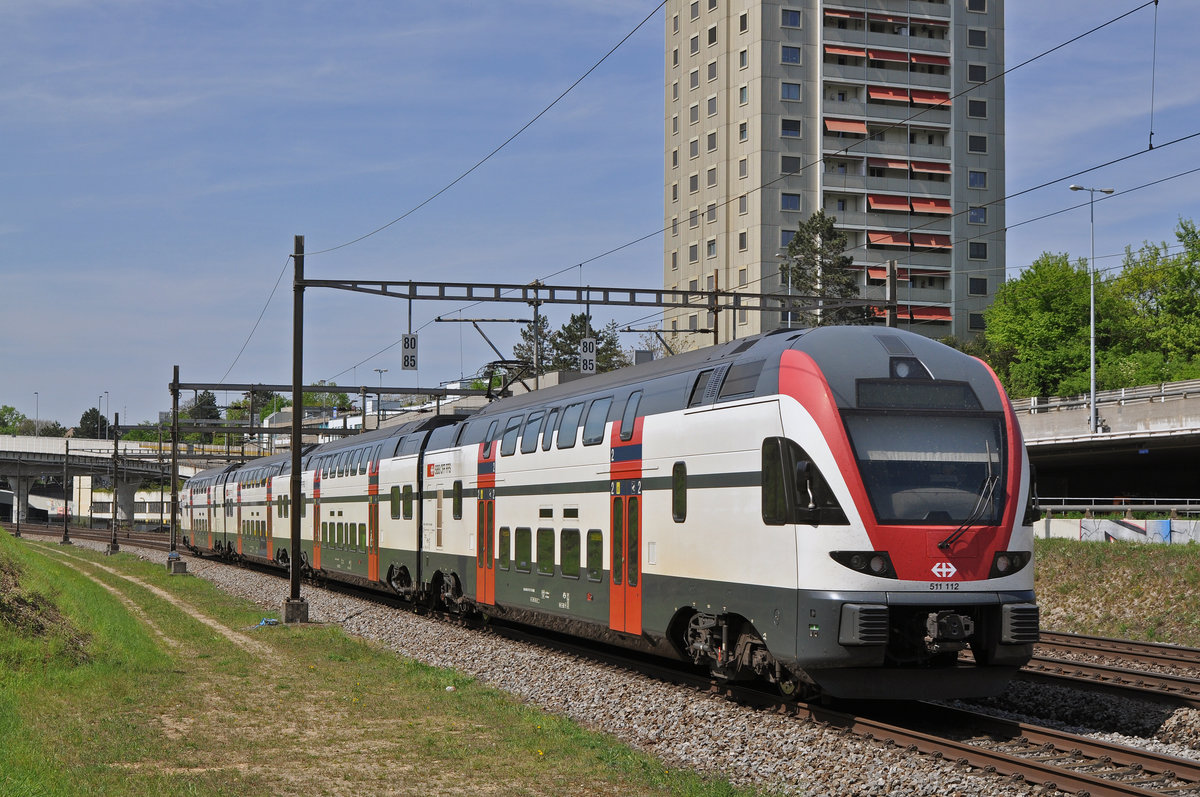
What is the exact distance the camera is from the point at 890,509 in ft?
41.7

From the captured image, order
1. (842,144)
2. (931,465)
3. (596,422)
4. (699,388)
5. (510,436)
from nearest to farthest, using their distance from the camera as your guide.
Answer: (931,465), (699,388), (596,422), (510,436), (842,144)

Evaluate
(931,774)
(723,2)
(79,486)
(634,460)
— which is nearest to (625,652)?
(634,460)

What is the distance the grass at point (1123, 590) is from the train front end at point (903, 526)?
12.8 meters

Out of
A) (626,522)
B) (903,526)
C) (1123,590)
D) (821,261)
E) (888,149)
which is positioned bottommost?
(1123,590)

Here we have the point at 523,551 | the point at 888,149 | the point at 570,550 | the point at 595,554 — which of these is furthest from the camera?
the point at 888,149

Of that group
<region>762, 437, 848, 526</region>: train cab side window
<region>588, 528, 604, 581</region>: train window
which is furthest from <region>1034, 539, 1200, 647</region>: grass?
<region>762, 437, 848, 526</region>: train cab side window

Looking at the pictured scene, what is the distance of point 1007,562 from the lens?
13094 mm

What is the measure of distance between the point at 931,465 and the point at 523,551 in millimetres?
9836

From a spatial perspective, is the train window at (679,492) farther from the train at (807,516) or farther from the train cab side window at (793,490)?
the train cab side window at (793,490)

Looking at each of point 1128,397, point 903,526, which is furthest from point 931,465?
point 1128,397

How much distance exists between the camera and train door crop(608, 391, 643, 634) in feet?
55.3

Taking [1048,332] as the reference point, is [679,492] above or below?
below

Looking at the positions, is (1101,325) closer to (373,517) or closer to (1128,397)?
(1128,397)

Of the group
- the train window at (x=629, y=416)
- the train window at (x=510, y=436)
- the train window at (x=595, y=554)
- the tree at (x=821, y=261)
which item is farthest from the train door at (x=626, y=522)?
the tree at (x=821, y=261)
